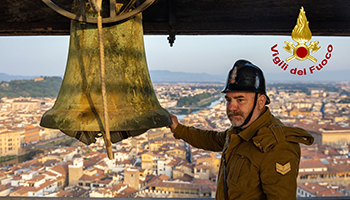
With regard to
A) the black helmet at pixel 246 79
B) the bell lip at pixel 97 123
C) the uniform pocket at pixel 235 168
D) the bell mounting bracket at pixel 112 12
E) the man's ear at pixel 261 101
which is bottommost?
the uniform pocket at pixel 235 168

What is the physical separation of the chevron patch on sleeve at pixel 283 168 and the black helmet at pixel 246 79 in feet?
0.98

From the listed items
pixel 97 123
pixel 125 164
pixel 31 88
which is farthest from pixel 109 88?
pixel 31 88

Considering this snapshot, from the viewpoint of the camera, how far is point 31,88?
3419cm

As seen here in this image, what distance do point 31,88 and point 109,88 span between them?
36443mm

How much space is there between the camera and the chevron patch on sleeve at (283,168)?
3.49ft

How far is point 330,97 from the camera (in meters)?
48.2

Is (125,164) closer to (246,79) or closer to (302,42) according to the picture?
(302,42)

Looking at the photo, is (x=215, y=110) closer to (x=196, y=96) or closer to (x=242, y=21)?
(x=196, y=96)

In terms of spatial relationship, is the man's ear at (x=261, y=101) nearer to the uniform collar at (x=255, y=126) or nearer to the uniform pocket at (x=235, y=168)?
the uniform collar at (x=255, y=126)

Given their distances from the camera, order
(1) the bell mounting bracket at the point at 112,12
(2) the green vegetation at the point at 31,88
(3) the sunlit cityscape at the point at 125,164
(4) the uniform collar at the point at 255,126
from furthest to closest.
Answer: (2) the green vegetation at the point at 31,88 < (3) the sunlit cityscape at the point at 125,164 < (4) the uniform collar at the point at 255,126 < (1) the bell mounting bracket at the point at 112,12

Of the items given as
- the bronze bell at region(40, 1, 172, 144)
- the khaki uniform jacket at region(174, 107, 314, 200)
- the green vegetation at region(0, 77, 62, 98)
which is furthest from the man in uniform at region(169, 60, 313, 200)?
the green vegetation at region(0, 77, 62, 98)

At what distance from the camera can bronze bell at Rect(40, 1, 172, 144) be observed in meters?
0.89

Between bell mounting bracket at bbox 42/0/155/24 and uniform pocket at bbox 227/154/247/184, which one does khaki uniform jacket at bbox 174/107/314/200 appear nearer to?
uniform pocket at bbox 227/154/247/184

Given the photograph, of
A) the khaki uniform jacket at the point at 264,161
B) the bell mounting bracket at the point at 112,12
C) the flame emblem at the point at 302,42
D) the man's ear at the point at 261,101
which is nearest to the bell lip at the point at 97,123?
the bell mounting bracket at the point at 112,12
